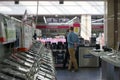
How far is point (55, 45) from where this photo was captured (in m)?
14.1

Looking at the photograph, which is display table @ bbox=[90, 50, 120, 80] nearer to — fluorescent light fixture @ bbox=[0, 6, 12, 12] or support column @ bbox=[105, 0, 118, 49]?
support column @ bbox=[105, 0, 118, 49]

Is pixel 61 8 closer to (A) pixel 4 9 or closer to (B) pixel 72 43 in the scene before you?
(A) pixel 4 9

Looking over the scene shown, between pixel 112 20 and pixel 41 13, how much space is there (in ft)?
30.2

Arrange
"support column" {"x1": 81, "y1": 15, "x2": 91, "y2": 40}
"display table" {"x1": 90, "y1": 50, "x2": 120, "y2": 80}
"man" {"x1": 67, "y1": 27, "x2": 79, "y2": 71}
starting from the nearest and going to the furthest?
"display table" {"x1": 90, "y1": 50, "x2": 120, "y2": 80}, "man" {"x1": 67, "y1": 27, "x2": 79, "y2": 71}, "support column" {"x1": 81, "y1": 15, "x2": 91, "y2": 40}

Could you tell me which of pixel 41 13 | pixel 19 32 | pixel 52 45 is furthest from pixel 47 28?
pixel 19 32

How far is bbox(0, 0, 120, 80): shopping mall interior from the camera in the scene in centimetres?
320

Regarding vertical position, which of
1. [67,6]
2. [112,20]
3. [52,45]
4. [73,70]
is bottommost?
[73,70]

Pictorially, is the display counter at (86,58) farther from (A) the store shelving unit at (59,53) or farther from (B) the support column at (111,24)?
(B) the support column at (111,24)

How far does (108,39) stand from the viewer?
1284cm

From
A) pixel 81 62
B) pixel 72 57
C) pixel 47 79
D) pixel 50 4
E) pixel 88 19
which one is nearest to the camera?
pixel 47 79

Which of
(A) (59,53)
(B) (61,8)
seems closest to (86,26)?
(B) (61,8)

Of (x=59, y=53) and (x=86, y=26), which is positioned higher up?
(x=86, y=26)

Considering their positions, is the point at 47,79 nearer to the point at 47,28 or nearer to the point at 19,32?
the point at 19,32

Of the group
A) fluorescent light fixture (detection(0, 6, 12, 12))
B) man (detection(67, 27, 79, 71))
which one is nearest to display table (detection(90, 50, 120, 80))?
man (detection(67, 27, 79, 71))
